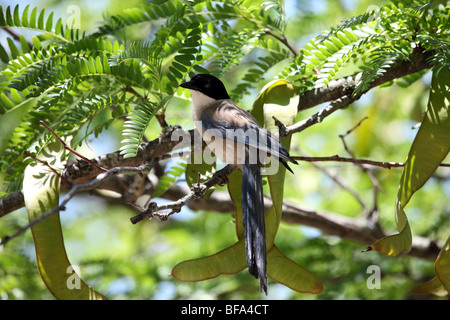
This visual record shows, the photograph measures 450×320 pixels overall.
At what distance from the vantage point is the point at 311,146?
471 cm

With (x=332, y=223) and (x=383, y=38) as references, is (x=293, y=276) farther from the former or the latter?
(x=332, y=223)

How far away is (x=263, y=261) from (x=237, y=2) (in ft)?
4.42

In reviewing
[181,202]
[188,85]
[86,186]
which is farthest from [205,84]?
[86,186]

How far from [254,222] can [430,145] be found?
2.60 ft

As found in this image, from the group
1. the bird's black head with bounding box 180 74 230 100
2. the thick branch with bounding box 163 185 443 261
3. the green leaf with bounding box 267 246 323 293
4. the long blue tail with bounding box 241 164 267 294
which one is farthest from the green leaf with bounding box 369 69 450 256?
the thick branch with bounding box 163 185 443 261

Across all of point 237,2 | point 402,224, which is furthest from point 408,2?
point 402,224

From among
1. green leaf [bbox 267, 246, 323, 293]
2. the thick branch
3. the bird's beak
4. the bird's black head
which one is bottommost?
green leaf [bbox 267, 246, 323, 293]

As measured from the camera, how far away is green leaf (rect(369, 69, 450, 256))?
1.96 metres

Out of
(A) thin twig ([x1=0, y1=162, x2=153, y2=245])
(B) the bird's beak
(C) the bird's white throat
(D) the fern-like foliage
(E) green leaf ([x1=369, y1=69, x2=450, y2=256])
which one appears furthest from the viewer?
(C) the bird's white throat

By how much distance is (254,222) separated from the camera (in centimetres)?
201

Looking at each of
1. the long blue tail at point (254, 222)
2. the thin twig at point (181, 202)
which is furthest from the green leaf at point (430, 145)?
the thin twig at point (181, 202)

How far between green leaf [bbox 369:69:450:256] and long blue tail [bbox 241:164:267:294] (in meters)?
0.54

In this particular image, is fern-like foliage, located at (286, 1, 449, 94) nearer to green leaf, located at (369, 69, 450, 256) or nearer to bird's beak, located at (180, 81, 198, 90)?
green leaf, located at (369, 69, 450, 256)

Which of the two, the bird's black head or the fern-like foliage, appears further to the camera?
the bird's black head
